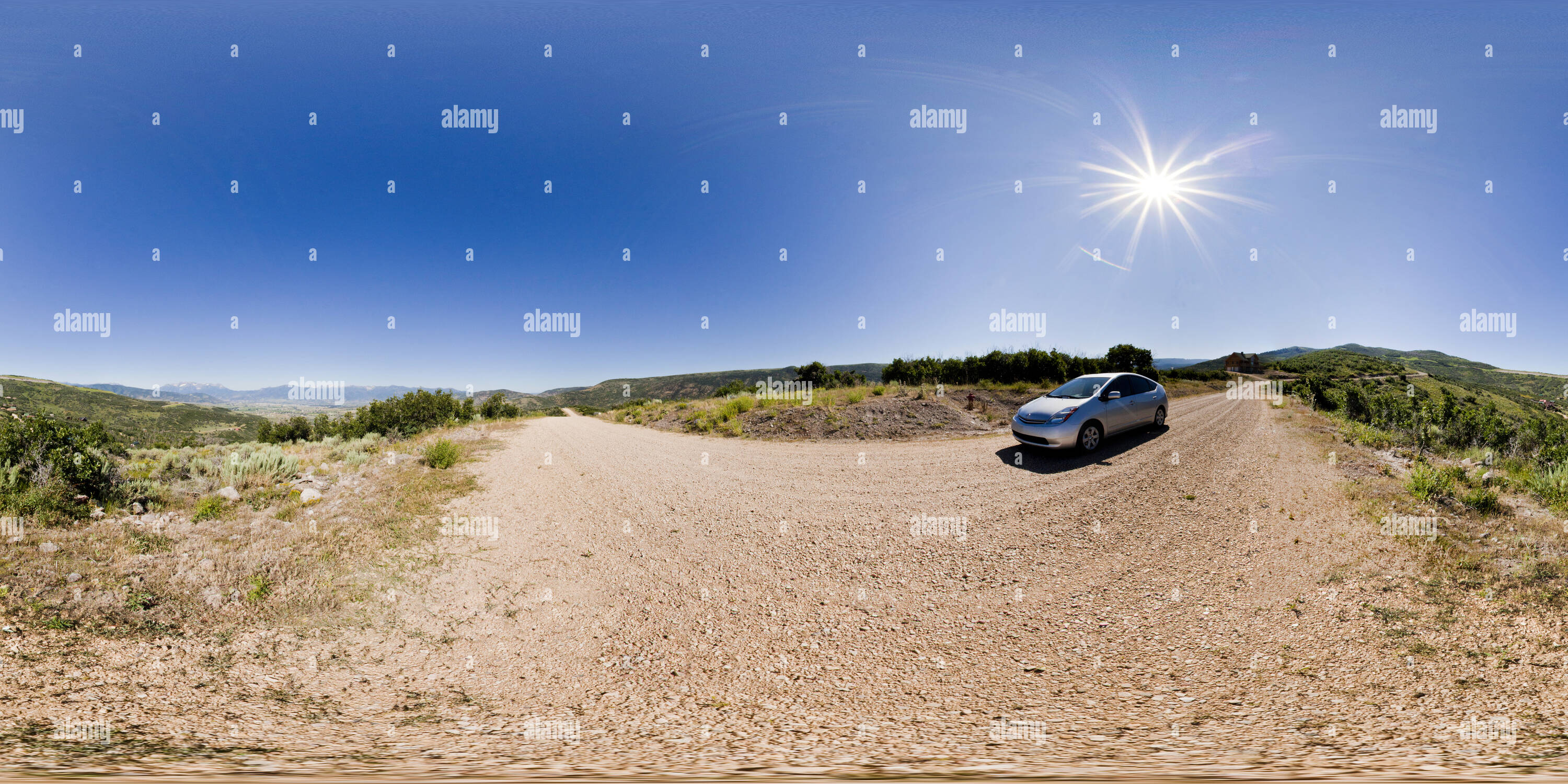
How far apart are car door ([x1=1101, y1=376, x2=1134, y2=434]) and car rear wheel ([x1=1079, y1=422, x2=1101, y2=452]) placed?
258mm

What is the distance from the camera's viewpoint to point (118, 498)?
18.4 ft

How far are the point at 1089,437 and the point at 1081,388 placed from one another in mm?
1134

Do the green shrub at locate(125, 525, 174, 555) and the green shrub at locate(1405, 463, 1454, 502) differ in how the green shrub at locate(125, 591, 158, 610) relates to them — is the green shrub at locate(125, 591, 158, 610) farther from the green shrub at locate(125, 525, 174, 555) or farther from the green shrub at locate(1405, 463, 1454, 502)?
the green shrub at locate(1405, 463, 1454, 502)

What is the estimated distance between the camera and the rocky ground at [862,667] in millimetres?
2355

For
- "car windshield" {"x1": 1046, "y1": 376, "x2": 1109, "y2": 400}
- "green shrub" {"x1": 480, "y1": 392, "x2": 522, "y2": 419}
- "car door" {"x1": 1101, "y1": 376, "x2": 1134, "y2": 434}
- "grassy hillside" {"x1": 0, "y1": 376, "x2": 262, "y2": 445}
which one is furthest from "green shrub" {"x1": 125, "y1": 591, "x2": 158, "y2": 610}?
"grassy hillside" {"x1": 0, "y1": 376, "x2": 262, "y2": 445}

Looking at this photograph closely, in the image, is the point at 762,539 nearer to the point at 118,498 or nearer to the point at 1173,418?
the point at 118,498

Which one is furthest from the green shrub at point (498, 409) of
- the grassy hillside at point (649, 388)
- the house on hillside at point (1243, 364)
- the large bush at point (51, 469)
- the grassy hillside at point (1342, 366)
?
the house on hillside at point (1243, 364)

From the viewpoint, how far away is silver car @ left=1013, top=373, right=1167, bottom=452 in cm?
823

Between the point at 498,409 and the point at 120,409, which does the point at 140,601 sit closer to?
the point at 498,409

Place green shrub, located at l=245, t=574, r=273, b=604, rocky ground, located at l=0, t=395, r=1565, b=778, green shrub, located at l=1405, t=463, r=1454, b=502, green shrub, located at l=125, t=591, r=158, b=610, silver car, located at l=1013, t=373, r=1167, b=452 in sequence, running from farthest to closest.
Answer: silver car, located at l=1013, t=373, r=1167, b=452 < green shrub, located at l=1405, t=463, r=1454, b=502 < green shrub, located at l=245, t=574, r=273, b=604 < green shrub, located at l=125, t=591, r=158, b=610 < rocky ground, located at l=0, t=395, r=1565, b=778

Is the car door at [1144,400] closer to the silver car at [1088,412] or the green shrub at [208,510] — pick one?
the silver car at [1088,412]

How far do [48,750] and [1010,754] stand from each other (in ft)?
15.4

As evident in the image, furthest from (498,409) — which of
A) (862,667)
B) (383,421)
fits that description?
(862,667)

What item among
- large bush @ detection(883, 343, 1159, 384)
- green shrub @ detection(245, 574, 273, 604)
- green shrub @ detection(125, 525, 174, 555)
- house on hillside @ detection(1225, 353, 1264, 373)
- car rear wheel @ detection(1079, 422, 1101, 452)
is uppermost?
house on hillside @ detection(1225, 353, 1264, 373)
